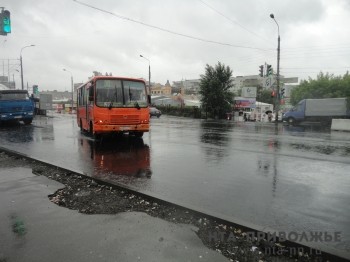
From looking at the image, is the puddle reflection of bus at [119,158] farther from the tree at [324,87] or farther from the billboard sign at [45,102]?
the tree at [324,87]

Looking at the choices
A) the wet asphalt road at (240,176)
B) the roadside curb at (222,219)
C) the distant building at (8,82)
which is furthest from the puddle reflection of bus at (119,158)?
the distant building at (8,82)

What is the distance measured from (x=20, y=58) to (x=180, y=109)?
24.2 m

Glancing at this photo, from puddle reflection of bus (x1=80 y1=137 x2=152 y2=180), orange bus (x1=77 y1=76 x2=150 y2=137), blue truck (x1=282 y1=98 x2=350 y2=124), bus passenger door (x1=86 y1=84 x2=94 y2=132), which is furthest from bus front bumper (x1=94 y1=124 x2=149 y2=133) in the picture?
blue truck (x1=282 y1=98 x2=350 y2=124)

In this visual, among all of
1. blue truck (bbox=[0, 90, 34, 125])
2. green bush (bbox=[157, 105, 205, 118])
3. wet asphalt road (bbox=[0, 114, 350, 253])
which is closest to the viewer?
wet asphalt road (bbox=[0, 114, 350, 253])

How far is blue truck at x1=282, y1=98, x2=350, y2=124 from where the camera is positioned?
102ft

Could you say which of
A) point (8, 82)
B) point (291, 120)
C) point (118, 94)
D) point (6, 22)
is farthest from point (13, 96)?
point (8, 82)

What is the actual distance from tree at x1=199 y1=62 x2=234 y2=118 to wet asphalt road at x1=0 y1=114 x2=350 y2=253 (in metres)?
28.8

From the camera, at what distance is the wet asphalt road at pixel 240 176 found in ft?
16.6

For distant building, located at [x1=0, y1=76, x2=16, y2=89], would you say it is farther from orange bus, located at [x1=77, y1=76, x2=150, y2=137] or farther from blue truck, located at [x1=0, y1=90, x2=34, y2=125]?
orange bus, located at [x1=77, y1=76, x2=150, y2=137]

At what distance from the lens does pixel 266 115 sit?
3969 centimetres

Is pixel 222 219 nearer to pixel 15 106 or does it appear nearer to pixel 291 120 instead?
pixel 15 106

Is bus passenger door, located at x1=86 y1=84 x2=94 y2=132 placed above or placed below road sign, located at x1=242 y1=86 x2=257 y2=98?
below

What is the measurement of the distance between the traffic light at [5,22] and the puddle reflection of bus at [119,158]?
230 inches

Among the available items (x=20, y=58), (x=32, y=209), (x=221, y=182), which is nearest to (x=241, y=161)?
(x=221, y=182)
